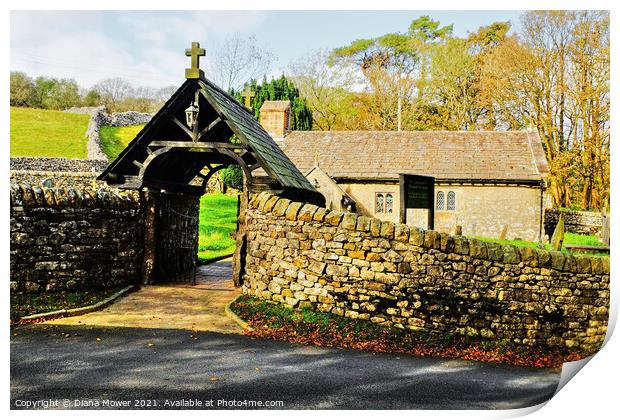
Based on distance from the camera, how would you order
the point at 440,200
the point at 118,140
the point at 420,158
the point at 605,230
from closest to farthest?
the point at 605,230 < the point at 118,140 < the point at 440,200 < the point at 420,158

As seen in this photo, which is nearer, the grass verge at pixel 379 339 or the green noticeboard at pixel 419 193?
the grass verge at pixel 379 339

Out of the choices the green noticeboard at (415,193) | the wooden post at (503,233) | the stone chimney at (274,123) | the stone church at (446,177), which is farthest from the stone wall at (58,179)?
the wooden post at (503,233)

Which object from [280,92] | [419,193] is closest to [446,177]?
[419,193]

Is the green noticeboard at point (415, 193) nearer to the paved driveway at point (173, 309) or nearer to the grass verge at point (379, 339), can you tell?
the grass verge at point (379, 339)

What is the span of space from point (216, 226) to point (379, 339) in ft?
37.4

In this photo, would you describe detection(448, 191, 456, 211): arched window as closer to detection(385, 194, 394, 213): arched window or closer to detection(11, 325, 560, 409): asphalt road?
detection(385, 194, 394, 213): arched window

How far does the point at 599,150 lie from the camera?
4582 millimetres

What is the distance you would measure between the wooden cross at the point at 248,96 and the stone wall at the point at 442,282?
6.56 feet

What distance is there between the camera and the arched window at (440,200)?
16781mm

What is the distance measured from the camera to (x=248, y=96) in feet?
25.0

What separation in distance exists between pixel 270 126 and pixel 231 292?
8501 mm

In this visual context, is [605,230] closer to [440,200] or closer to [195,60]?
[195,60]

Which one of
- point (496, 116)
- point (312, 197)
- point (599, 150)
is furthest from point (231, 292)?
point (599, 150)
